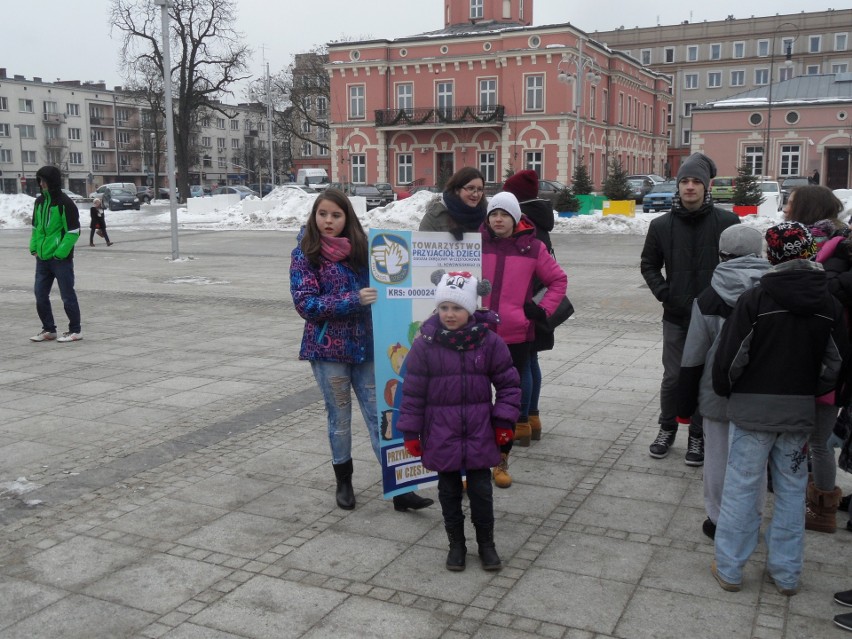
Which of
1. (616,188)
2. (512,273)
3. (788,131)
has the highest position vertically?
(788,131)

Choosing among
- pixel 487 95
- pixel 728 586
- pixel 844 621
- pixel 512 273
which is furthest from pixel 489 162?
pixel 844 621

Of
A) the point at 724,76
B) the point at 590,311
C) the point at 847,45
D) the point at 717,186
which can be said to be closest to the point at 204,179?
the point at 724,76

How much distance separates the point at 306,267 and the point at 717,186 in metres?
38.5

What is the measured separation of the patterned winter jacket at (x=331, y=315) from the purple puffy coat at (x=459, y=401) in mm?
831

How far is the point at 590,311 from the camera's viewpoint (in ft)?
39.6

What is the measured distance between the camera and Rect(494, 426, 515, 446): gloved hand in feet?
13.0

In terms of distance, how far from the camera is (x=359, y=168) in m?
55.5

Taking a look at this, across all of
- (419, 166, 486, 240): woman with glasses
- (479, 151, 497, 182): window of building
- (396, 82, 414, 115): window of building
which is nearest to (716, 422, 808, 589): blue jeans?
(419, 166, 486, 240): woman with glasses

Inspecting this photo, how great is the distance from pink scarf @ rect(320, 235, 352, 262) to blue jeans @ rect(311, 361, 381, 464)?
23.1 inches

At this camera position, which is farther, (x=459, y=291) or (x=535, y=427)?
(x=535, y=427)

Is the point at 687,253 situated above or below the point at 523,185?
below

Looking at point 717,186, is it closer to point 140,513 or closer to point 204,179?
point 140,513

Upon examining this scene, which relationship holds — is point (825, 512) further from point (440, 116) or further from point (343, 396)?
point (440, 116)

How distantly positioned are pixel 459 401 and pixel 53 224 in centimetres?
739
